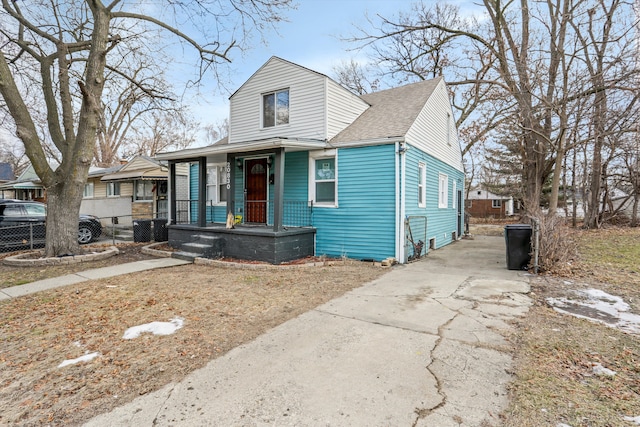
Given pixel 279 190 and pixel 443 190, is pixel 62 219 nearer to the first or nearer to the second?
pixel 279 190

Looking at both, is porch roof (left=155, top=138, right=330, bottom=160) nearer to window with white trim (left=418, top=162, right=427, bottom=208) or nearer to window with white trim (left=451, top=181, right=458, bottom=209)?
window with white trim (left=418, top=162, right=427, bottom=208)

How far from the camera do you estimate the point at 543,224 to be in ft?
23.9

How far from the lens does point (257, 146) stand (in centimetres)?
812

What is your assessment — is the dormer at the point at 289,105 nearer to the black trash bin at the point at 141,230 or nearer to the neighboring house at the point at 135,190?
the black trash bin at the point at 141,230

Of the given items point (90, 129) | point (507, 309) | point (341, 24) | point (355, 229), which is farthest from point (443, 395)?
point (341, 24)

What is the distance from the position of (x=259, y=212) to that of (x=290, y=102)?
11.8 ft

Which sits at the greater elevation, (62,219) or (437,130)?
(437,130)

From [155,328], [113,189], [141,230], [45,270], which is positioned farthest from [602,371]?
[113,189]

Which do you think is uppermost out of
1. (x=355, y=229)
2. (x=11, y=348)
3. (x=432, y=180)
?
(x=432, y=180)

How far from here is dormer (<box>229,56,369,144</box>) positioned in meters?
9.36

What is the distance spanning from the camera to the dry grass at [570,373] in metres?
2.28

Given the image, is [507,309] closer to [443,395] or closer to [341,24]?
[443,395]

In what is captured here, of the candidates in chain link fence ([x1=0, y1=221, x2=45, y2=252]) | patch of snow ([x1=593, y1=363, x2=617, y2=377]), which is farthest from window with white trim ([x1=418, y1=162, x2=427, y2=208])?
chain link fence ([x1=0, y1=221, x2=45, y2=252])

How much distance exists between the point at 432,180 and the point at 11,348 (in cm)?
1054
